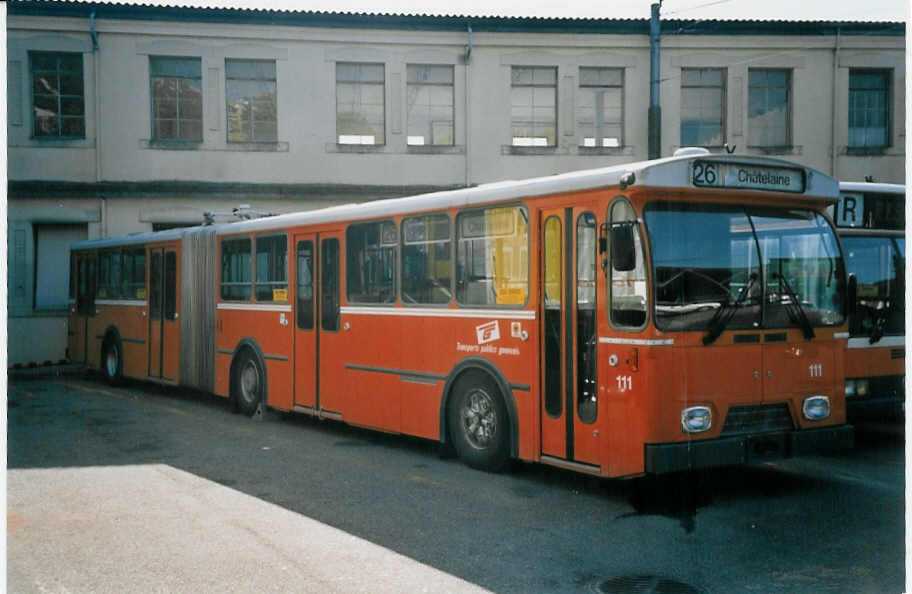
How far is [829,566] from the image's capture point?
641 cm

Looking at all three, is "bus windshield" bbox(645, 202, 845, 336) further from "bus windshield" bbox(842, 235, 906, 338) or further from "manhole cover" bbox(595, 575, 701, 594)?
"manhole cover" bbox(595, 575, 701, 594)

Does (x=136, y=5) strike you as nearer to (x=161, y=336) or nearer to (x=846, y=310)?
(x=161, y=336)

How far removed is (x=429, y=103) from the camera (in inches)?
951

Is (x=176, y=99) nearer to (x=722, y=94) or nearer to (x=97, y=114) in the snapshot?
(x=97, y=114)

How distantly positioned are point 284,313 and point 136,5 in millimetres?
12744

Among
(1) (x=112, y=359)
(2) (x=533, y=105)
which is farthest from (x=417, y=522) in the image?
(2) (x=533, y=105)

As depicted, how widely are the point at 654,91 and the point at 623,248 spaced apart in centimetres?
1647

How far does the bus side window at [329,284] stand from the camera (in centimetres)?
1211

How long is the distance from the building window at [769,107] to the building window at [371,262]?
15.6 metres

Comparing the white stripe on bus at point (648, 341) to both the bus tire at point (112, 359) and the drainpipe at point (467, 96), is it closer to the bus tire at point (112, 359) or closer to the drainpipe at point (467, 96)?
the bus tire at point (112, 359)

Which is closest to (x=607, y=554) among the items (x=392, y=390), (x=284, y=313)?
(x=392, y=390)

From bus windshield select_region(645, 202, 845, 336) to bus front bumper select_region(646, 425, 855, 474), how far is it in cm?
88

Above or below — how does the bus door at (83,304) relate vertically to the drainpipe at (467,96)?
below

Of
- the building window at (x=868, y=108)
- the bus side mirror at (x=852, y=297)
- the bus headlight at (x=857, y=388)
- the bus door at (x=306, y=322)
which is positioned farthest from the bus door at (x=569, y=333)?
the building window at (x=868, y=108)
